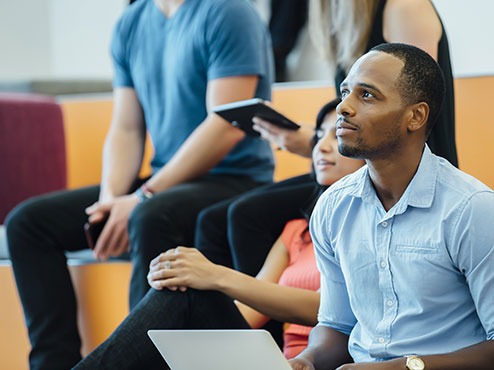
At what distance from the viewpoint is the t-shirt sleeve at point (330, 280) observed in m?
1.33

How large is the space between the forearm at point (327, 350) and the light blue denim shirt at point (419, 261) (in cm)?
5

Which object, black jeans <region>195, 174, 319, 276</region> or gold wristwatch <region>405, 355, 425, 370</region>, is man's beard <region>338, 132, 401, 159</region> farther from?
black jeans <region>195, 174, 319, 276</region>

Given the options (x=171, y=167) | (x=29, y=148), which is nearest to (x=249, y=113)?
(x=171, y=167)

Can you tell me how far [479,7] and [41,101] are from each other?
54.1 inches

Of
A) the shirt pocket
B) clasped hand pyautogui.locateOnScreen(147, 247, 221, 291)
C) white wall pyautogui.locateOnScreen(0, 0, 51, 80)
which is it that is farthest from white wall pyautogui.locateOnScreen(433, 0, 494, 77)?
white wall pyautogui.locateOnScreen(0, 0, 51, 80)

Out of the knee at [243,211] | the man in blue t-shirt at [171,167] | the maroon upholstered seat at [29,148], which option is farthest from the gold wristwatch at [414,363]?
the maroon upholstered seat at [29,148]

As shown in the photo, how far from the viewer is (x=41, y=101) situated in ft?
9.40

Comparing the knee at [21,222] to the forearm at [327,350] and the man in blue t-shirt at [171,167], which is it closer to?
the man in blue t-shirt at [171,167]

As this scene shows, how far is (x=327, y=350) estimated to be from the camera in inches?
52.8

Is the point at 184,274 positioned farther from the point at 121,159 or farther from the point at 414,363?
the point at 121,159

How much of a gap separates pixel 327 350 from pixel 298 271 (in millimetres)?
326

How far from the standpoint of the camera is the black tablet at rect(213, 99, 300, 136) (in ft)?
5.85

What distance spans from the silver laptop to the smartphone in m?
A: 0.82

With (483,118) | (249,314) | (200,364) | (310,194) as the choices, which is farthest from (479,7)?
(200,364)
